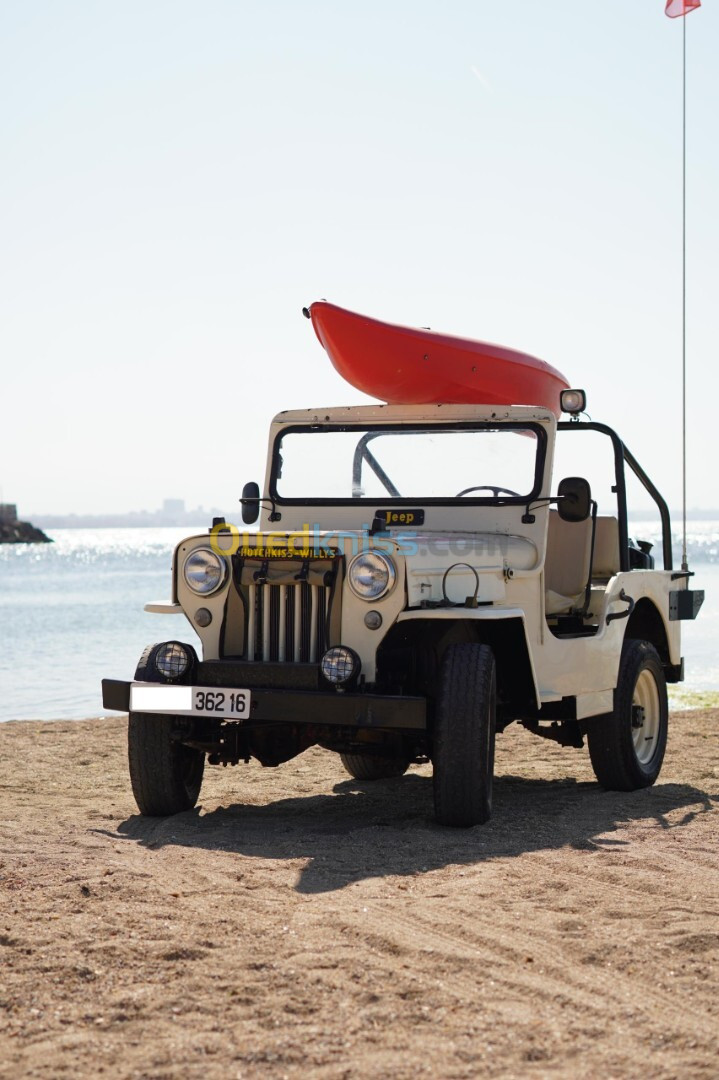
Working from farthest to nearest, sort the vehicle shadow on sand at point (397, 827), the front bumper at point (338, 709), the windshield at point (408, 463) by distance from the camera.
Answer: the windshield at point (408, 463) → the front bumper at point (338, 709) → the vehicle shadow on sand at point (397, 827)

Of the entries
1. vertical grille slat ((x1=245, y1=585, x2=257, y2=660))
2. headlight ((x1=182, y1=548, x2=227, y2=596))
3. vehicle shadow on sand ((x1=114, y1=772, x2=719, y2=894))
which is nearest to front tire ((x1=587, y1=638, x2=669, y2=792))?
vehicle shadow on sand ((x1=114, y1=772, x2=719, y2=894))

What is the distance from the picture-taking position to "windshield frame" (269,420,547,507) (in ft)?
25.1

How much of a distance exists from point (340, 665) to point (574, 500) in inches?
70.4

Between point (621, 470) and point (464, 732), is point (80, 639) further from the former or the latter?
point (464, 732)

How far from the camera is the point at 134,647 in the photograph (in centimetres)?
2469

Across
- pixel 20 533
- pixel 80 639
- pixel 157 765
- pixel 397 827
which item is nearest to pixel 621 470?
pixel 397 827

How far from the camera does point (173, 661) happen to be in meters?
6.70

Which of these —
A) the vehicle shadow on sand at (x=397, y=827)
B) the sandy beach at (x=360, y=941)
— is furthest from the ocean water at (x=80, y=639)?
the sandy beach at (x=360, y=941)

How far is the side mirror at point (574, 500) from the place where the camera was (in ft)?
23.7

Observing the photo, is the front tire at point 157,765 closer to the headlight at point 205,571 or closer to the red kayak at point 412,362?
the headlight at point 205,571

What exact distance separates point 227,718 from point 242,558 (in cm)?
86

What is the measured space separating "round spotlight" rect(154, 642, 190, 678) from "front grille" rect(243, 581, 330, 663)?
33 cm

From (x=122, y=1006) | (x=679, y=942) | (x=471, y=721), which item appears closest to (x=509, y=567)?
(x=471, y=721)

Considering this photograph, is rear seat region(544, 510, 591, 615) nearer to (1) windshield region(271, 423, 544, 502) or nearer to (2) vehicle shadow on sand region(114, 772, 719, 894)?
(1) windshield region(271, 423, 544, 502)
